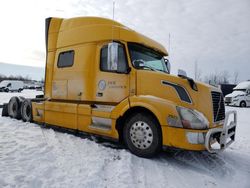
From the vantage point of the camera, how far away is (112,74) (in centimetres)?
564

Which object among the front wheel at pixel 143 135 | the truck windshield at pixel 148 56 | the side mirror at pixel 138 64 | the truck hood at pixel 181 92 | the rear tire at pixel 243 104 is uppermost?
the truck windshield at pixel 148 56

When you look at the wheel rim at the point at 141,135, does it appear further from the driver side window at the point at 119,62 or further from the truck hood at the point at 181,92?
the driver side window at the point at 119,62

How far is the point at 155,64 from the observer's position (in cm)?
608

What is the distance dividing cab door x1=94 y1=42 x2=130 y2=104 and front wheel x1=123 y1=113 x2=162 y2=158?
67 cm

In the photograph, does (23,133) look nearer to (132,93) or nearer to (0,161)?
(0,161)

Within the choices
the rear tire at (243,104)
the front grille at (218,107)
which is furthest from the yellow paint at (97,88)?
the rear tire at (243,104)

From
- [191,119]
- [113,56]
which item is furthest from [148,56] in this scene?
[191,119]

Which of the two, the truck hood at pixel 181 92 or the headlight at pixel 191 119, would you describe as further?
the truck hood at pixel 181 92

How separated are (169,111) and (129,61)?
153cm

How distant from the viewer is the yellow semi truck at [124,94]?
4594 millimetres

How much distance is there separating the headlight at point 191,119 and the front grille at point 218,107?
58 cm

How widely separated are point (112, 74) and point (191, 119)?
7.06 feet

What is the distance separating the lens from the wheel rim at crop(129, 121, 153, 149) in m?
4.87

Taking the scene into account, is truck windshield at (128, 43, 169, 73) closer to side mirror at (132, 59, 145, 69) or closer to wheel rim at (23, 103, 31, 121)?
side mirror at (132, 59, 145, 69)
